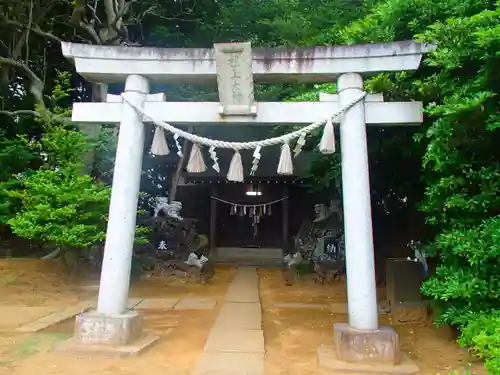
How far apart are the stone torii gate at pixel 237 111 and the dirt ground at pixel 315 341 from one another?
676mm

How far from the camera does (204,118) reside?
5.83m

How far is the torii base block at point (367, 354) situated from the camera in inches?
190

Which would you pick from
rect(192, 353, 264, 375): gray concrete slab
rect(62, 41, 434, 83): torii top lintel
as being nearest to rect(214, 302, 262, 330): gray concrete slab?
rect(192, 353, 264, 375): gray concrete slab

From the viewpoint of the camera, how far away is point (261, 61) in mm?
5824

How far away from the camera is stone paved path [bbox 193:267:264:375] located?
4.82 meters

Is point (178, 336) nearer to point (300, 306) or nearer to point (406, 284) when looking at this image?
point (300, 306)

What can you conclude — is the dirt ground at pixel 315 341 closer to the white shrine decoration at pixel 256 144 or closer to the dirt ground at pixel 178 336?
the dirt ground at pixel 178 336

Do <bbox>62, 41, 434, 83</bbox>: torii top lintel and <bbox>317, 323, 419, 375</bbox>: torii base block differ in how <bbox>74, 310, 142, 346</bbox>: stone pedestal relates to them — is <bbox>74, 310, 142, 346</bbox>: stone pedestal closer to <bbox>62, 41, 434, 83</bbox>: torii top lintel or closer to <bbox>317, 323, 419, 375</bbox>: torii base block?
<bbox>317, 323, 419, 375</bbox>: torii base block

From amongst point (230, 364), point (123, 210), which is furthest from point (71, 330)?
point (230, 364)

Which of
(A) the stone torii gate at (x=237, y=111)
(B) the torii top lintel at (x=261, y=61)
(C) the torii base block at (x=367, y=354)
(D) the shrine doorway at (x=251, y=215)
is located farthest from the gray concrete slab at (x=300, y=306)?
(D) the shrine doorway at (x=251, y=215)

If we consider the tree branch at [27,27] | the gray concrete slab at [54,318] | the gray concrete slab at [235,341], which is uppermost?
the tree branch at [27,27]

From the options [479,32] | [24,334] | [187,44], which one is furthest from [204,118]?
[187,44]

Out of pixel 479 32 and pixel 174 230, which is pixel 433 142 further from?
pixel 174 230

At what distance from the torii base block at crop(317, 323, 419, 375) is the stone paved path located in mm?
887
